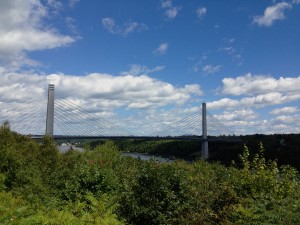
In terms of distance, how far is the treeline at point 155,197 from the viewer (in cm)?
792

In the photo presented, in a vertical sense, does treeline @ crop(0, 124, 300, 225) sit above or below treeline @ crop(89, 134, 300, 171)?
below

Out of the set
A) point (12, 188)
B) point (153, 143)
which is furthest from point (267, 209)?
point (153, 143)

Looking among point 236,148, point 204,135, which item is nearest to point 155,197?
point 204,135

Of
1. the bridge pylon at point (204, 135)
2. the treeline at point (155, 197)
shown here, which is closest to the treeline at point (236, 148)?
the bridge pylon at point (204, 135)

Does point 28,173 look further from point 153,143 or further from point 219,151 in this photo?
point 153,143

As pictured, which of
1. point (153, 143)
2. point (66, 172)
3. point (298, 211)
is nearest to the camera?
point (298, 211)

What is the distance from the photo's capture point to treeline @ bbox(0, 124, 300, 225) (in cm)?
792

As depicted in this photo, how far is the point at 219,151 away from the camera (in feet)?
267

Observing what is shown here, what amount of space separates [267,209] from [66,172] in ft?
37.3

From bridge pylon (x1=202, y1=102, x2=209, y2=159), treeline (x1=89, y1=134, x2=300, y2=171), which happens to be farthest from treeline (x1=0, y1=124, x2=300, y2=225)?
bridge pylon (x1=202, y1=102, x2=209, y2=159)

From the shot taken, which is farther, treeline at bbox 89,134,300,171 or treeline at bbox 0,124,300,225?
treeline at bbox 89,134,300,171

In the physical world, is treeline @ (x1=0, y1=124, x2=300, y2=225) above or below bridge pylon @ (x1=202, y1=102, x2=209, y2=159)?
below

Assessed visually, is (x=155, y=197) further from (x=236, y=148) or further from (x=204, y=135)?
(x=236, y=148)

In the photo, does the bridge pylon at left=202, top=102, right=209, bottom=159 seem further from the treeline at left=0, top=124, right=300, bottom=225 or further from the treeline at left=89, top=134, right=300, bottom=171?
the treeline at left=0, top=124, right=300, bottom=225
